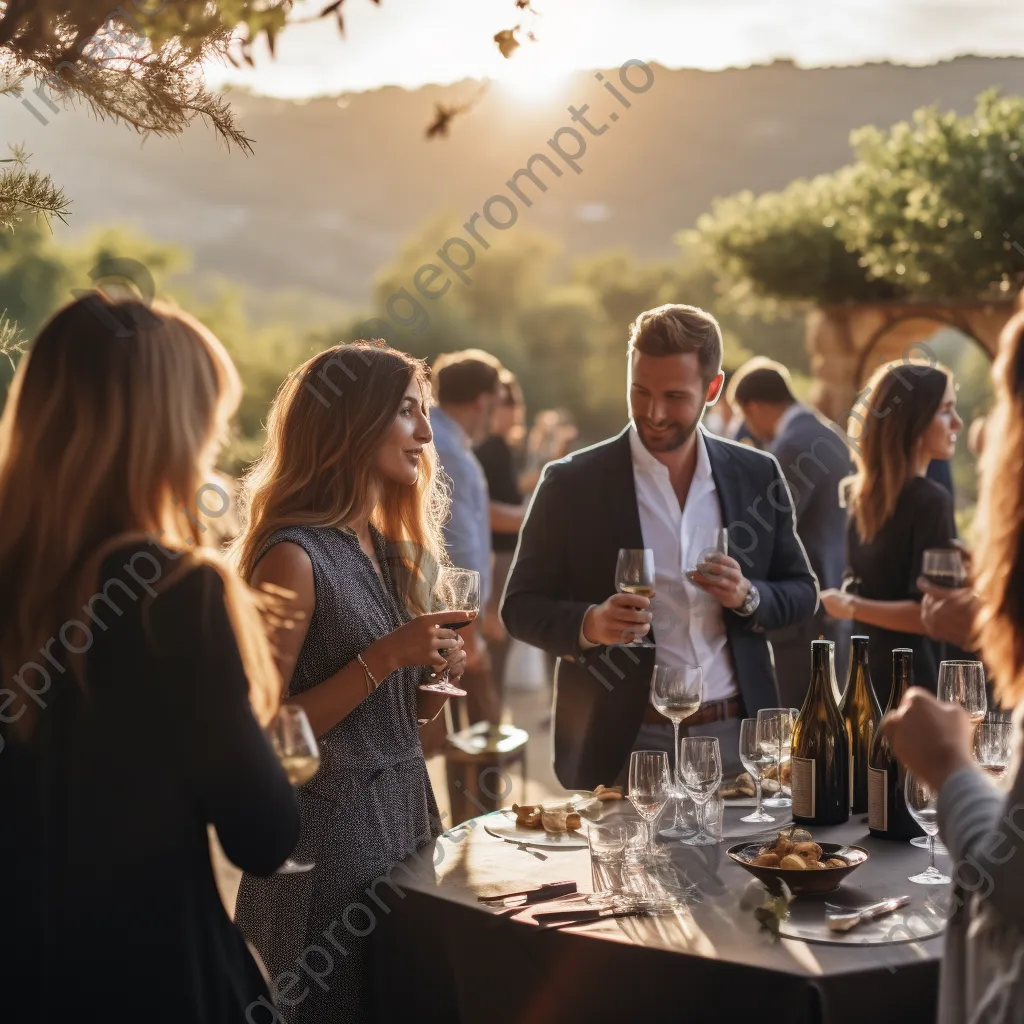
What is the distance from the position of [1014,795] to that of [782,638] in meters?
3.69

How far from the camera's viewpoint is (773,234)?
9.37 meters

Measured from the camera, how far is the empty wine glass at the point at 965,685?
8.36 ft

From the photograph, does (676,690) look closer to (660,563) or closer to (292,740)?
(660,563)

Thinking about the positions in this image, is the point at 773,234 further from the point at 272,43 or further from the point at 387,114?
the point at 387,114

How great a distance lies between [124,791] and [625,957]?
882 millimetres

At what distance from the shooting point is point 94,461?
1.50 meters

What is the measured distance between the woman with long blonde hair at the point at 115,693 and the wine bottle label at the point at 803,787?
4.43 ft

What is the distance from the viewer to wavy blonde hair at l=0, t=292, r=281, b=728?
1.48m

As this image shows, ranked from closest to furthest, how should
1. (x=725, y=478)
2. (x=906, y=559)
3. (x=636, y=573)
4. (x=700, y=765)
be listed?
1. (x=700, y=765)
2. (x=636, y=573)
3. (x=725, y=478)
4. (x=906, y=559)

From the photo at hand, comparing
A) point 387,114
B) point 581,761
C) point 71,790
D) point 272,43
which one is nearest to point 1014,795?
point 71,790

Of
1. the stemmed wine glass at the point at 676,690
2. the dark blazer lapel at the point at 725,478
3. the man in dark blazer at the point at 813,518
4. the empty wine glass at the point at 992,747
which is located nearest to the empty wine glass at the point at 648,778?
the stemmed wine glass at the point at 676,690

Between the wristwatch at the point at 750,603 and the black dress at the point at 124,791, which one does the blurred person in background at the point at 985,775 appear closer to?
the black dress at the point at 124,791

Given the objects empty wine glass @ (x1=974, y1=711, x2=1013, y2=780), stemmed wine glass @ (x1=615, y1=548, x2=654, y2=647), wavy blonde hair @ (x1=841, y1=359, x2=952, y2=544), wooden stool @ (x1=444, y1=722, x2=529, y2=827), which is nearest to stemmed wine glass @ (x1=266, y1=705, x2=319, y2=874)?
stemmed wine glass @ (x1=615, y1=548, x2=654, y2=647)

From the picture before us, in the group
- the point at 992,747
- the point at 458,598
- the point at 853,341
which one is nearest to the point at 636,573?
the point at 458,598
